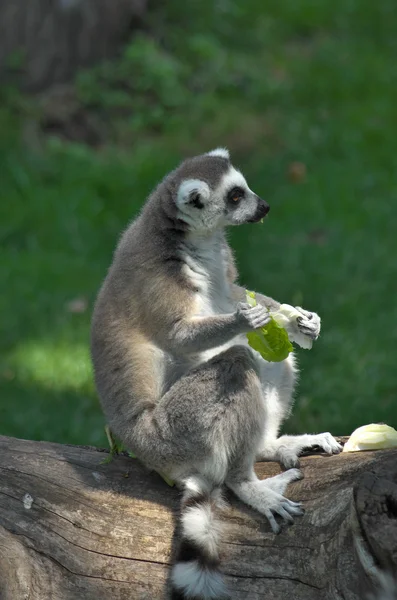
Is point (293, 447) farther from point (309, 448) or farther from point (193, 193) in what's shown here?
point (193, 193)

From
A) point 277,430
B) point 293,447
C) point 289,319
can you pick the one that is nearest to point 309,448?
point 293,447

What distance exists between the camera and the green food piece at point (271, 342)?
429 centimetres

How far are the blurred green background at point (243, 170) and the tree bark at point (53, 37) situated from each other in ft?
0.42

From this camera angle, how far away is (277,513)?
3906 mm

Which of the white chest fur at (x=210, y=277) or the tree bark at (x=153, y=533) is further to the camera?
the white chest fur at (x=210, y=277)

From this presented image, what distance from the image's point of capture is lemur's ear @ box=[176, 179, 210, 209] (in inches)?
175

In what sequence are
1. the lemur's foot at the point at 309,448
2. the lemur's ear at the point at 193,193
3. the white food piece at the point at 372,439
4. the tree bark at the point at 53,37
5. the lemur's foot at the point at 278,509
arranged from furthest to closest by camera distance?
the tree bark at the point at 53,37
the lemur's ear at the point at 193,193
the lemur's foot at the point at 309,448
the white food piece at the point at 372,439
the lemur's foot at the point at 278,509

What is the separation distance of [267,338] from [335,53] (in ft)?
23.1

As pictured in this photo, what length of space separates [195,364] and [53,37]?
6.03m

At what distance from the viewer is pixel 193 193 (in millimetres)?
4445

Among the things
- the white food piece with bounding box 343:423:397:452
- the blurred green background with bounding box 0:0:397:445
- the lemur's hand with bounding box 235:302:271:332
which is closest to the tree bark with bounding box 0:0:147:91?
the blurred green background with bounding box 0:0:397:445

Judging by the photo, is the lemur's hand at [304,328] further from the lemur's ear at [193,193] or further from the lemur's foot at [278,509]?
the lemur's foot at [278,509]

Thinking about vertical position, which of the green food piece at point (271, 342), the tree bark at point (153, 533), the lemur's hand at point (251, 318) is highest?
the lemur's hand at point (251, 318)

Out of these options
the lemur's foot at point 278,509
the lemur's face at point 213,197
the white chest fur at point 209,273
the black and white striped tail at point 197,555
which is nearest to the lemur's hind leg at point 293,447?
the lemur's foot at point 278,509
